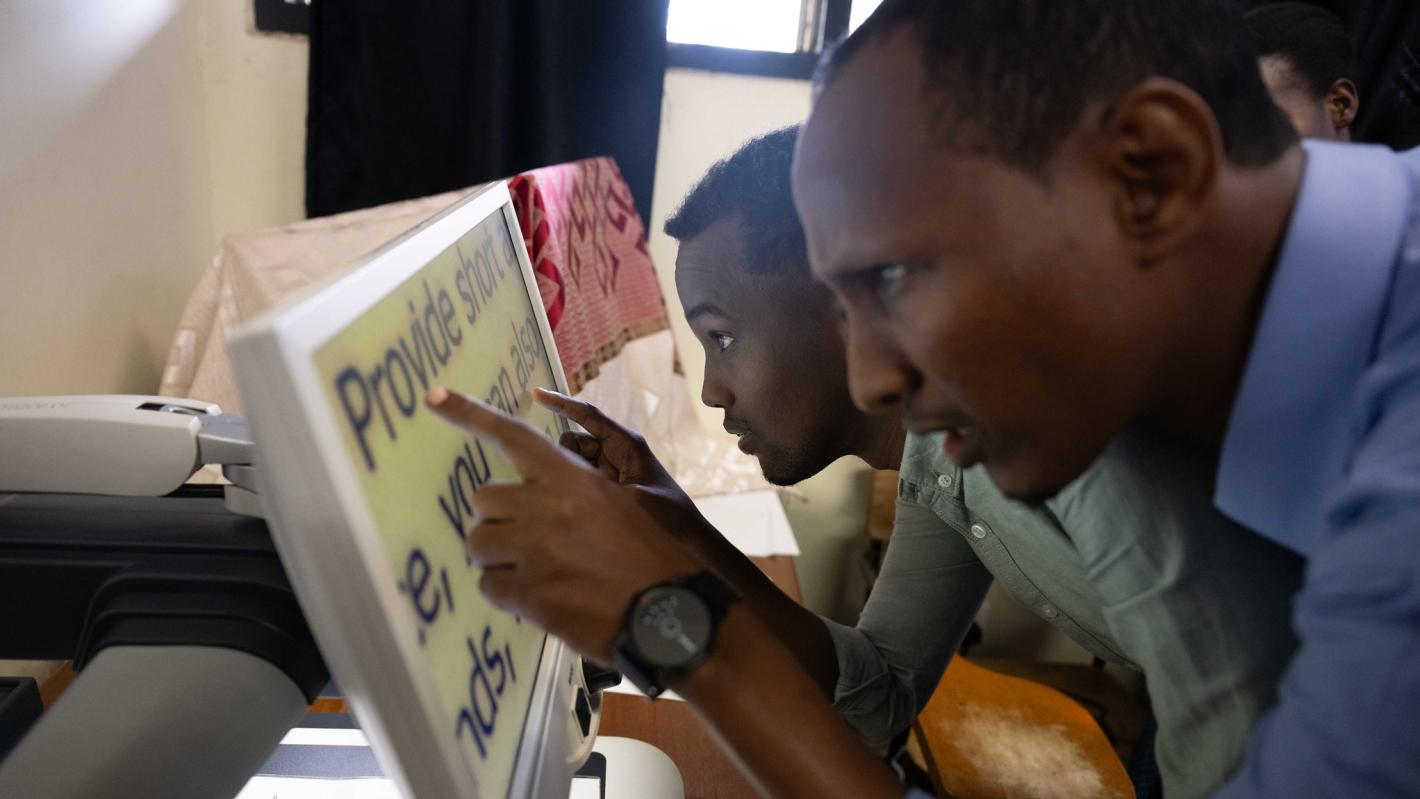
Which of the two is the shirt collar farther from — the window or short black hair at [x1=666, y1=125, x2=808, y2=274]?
the window

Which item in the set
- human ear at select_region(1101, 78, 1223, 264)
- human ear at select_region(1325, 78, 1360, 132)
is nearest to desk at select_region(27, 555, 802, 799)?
human ear at select_region(1101, 78, 1223, 264)

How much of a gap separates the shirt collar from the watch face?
0.96 feet

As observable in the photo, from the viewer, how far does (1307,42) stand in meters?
1.55

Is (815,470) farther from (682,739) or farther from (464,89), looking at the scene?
(464,89)

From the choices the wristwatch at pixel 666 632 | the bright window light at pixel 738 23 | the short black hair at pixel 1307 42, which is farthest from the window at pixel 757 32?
the wristwatch at pixel 666 632

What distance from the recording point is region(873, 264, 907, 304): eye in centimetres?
44

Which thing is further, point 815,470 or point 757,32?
point 757,32

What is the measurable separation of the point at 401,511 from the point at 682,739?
Answer: 62cm

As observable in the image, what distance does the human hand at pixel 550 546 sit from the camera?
0.44 m

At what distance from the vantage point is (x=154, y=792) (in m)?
0.40

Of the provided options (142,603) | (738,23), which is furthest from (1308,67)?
(142,603)

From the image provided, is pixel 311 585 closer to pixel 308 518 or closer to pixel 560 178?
pixel 308 518

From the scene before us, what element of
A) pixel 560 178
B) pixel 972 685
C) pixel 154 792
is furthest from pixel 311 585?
pixel 972 685

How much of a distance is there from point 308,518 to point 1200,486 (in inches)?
18.7
